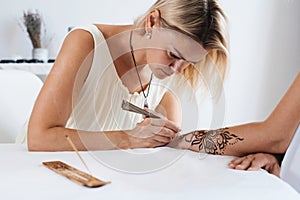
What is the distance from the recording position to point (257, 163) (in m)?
0.97

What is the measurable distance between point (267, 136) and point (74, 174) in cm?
48

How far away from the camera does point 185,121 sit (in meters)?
1.48

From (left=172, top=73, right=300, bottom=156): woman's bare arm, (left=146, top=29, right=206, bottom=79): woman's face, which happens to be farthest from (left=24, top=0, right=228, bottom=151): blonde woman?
(left=172, top=73, right=300, bottom=156): woman's bare arm

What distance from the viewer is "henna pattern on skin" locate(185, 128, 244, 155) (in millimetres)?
1077

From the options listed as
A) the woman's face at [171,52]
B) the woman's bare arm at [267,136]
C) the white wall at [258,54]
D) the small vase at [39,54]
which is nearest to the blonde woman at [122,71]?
the woman's face at [171,52]

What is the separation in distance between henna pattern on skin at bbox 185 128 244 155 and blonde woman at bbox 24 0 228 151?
0.06 m

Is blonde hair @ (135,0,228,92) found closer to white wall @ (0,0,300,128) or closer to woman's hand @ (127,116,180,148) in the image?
woman's hand @ (127,116,180,148)

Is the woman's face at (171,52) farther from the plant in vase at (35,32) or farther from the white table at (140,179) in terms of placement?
the plant in vase at (35,32)

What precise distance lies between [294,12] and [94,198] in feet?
9.30

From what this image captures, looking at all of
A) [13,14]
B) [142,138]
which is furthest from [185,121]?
[13,14]

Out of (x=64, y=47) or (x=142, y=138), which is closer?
(x=142, y=138)

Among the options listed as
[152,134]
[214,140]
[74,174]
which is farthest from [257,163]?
[74,174]

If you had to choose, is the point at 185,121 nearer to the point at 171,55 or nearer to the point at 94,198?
the point at 171,55

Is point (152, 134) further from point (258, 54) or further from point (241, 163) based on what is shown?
point (258, 54)
